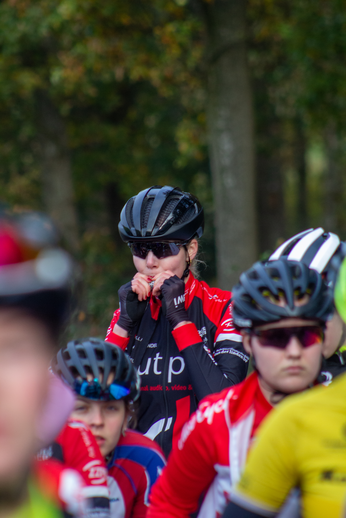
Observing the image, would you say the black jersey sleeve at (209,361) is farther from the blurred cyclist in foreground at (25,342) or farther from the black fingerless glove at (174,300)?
the blurred cyclist in foreground at (25,342)

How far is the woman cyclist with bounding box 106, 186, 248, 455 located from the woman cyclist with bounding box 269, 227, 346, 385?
0.52 metres

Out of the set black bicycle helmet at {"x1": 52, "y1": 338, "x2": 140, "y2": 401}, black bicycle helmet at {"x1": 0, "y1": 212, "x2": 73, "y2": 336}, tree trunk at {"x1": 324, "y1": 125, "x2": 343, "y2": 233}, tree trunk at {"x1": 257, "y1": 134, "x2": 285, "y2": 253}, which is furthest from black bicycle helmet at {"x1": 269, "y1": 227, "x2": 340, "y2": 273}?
tree trunk at {"x1": 324, "y1": 125, "x2": 343, "y2": 233}

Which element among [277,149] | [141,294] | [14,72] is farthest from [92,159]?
[141,294]

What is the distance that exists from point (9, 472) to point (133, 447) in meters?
2.05

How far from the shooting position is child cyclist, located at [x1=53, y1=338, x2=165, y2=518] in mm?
2957

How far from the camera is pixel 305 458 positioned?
1783 mm

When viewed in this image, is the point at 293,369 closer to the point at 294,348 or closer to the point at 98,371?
the point at 294,348

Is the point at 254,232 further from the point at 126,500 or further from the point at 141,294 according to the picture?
the point at 126,500

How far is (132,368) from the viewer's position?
322 centimetres

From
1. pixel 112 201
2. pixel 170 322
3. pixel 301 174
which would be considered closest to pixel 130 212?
pixel 170 322

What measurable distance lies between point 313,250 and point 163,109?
15623 mm

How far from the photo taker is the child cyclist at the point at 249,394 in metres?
2.30

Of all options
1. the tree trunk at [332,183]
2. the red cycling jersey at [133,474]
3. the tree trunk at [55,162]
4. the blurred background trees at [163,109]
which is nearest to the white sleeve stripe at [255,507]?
the red cycling jersey at [133,474]

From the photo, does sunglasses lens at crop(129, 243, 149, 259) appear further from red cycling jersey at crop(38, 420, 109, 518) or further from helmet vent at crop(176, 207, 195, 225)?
red cycling jersey at crop(38, 420, 109, 518)
